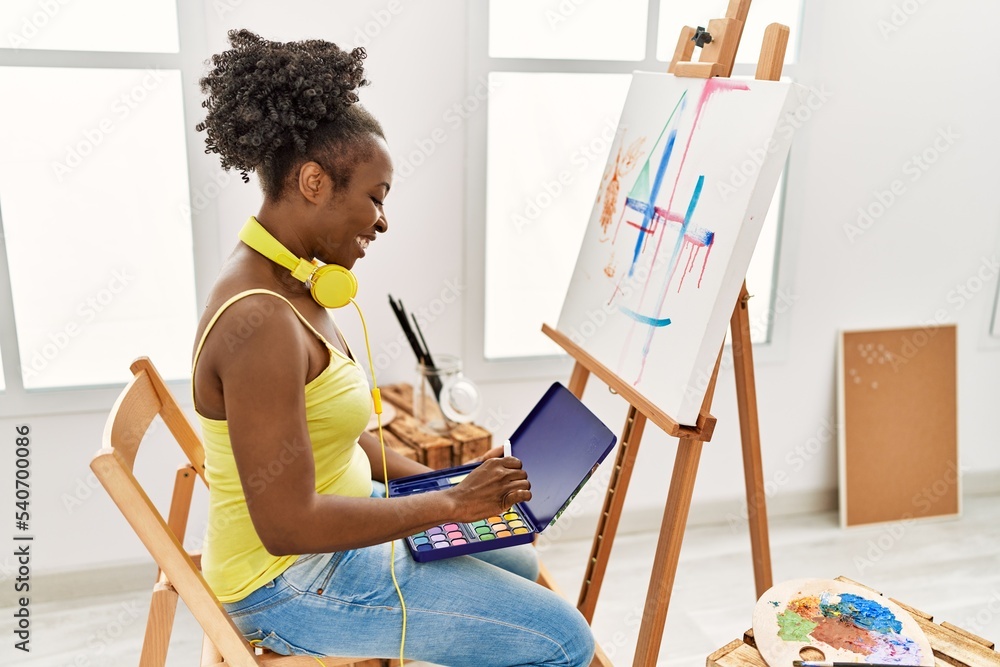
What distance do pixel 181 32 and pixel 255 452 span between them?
4.32ft

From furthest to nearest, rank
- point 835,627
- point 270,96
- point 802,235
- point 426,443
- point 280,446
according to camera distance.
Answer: point 802,235, point 426,443, point 835,627, point 270,96, point 280,446

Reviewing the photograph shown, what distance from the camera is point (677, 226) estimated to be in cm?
150

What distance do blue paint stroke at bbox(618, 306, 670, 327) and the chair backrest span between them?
86 cm

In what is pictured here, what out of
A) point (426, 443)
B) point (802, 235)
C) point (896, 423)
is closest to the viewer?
point (426, 443)

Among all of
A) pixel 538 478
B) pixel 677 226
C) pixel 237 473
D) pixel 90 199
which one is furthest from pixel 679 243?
pixel 90 199

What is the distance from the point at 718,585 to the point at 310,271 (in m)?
1.60

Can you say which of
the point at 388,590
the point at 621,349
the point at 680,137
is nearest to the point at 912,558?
the point at 621,349

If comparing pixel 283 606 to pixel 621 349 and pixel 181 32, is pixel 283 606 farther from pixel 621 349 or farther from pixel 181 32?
pixel 181 32

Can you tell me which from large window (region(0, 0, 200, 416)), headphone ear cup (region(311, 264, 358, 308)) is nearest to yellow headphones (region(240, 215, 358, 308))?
headphone ear cup (region(311, 264, 358, 308))

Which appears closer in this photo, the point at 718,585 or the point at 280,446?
the point at 280,446

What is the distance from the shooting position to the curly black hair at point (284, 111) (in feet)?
3.76

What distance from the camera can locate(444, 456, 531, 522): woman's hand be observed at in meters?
1.22

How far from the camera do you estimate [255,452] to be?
1.04 meters

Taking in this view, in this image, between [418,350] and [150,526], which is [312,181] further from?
[418,350]
